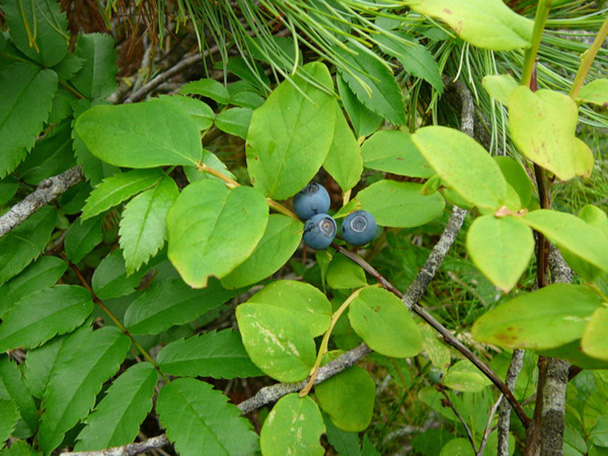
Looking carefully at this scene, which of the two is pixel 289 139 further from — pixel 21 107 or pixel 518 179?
pixel 21 107

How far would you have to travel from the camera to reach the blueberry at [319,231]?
2.30 feet

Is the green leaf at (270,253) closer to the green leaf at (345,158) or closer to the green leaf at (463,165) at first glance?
the green leaf at (345,158)

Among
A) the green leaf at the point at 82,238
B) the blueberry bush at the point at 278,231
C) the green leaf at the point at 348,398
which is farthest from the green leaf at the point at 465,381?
the green leaf at the point at 82,238

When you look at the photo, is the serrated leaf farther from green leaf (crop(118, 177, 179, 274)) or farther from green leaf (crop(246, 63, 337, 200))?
green leaf (crop(246, 63, 337, 200))

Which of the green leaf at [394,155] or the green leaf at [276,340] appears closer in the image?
the green leaf at [276,340]

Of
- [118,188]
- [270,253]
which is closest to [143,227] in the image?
[118,188]

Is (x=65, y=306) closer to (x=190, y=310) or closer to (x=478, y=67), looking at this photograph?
(x=190, y=310)

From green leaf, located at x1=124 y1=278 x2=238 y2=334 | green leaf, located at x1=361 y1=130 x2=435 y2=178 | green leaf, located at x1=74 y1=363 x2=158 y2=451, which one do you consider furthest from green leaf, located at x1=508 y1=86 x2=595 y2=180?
green leaf, located at x1=74 y1=363 x2=158 y2=451

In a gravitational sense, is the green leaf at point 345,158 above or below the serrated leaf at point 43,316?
above

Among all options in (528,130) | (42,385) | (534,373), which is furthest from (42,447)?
(534,373)

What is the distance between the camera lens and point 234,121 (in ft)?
2.65

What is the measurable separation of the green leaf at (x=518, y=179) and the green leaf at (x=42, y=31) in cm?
72

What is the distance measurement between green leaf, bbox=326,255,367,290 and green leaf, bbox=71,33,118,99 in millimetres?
519

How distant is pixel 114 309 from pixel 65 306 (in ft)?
0.36
